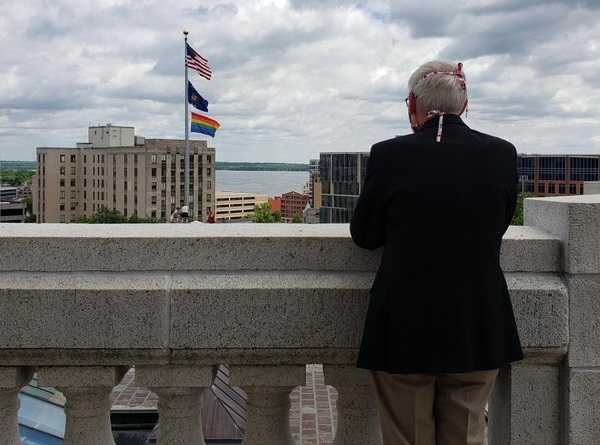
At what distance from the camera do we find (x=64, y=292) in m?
3.14

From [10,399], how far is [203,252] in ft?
3.48

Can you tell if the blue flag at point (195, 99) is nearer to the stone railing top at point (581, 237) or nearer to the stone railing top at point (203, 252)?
the stone railing top at point (203, 252)

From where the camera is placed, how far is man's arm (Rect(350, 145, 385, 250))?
2896 mm

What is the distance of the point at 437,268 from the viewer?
278cm

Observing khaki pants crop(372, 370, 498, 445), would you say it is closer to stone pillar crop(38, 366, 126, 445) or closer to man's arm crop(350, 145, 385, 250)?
man's arm crop(350, 145, 385, 250)

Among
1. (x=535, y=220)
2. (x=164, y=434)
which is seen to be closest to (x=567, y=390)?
(x=535, y=220)

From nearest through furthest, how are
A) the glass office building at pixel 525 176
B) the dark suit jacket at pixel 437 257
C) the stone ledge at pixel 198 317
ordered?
1. the dark suit jacket at pixel 437 257
2. the stone ledge at pixel 198 317
3. the glass office building at pixel 525 176

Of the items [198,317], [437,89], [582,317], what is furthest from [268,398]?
[437,89]

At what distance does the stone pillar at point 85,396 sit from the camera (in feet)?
10.6

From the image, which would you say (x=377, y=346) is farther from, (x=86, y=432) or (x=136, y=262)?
(x=86, y=432)

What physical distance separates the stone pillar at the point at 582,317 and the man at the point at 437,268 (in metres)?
0.38

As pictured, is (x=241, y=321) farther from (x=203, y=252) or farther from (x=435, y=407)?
(x=435, y=407)

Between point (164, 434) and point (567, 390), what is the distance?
1774 millimetres

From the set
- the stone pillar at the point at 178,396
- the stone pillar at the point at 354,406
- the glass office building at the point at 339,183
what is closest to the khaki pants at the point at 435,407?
the stone pillar at the point at 354,406
